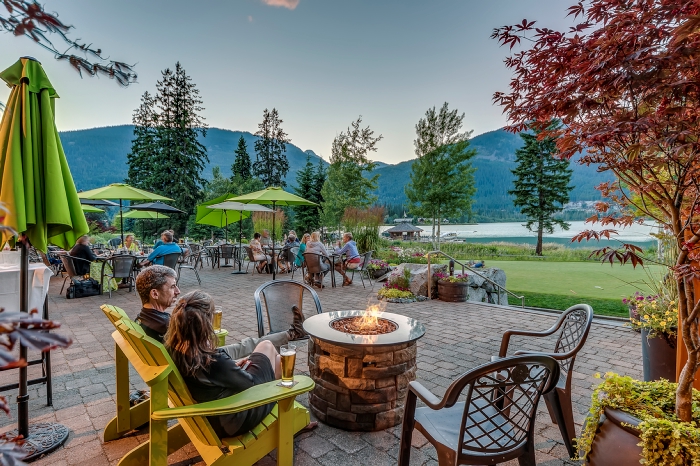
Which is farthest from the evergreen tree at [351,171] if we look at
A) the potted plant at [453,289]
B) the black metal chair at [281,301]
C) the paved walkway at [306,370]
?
the black metal chair at [281,301]

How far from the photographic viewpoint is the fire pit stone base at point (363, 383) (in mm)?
2201

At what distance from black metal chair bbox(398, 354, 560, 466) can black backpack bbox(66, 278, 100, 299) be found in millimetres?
6839

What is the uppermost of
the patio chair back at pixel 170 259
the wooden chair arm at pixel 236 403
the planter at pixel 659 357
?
the patio chair back at pixel 170 259

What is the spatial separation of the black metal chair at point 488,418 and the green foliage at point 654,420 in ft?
0.87

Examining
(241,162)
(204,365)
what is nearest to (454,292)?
(204,365)

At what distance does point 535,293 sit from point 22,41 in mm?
9312

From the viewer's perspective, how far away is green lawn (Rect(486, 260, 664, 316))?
22.8ft

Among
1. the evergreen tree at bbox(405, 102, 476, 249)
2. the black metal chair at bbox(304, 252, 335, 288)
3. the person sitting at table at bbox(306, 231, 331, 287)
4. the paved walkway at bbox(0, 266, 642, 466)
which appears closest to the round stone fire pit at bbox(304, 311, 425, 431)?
the paved walkway at bbox(0, 266, 642, 466)

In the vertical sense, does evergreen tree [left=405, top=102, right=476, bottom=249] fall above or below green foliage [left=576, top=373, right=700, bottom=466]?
above

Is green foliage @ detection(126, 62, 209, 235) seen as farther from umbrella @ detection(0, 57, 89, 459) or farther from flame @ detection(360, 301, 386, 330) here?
flame @ detection(360, 301, 386, 330)

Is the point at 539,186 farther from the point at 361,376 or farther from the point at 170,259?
the point at 361,376

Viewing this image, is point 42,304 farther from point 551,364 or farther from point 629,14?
point 629,14

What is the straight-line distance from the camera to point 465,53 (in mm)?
8781

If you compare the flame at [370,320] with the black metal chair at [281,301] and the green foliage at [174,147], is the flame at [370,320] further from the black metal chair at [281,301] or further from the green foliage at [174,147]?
the green foliage at [174,147]
